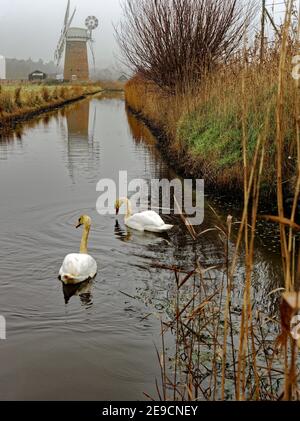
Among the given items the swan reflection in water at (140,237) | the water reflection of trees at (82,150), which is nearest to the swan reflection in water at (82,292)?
the swan reflection in water at (140,237)

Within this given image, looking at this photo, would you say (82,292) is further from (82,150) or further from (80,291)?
(82,150)

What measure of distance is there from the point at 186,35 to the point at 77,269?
1117 cm

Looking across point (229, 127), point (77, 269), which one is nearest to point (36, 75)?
point (229, 127)

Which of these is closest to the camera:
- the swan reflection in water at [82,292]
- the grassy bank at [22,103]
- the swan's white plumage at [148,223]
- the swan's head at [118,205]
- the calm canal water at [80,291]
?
the calm canal water at [80,291]

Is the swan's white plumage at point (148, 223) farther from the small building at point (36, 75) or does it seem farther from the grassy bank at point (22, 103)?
the small building at point (36, 75)

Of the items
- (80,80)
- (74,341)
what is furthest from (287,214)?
(80,80)

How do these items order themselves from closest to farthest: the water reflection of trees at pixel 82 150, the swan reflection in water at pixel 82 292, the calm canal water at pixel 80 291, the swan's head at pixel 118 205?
the calm canal water at pixel 80 291 < the swan reflection in water at pixel 82 292 < the swan's head at pixel 118 205 < the water reflection of trees at pixel 82 150

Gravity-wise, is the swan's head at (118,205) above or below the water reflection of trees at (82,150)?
below

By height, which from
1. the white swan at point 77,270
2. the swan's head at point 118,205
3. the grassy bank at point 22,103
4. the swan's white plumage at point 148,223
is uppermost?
the grassy bank at point 22,103

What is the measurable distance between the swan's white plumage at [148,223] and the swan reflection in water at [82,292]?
6.11ft

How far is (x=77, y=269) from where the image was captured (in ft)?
17.4

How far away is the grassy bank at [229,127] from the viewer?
797 centimetres

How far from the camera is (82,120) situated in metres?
24.7
